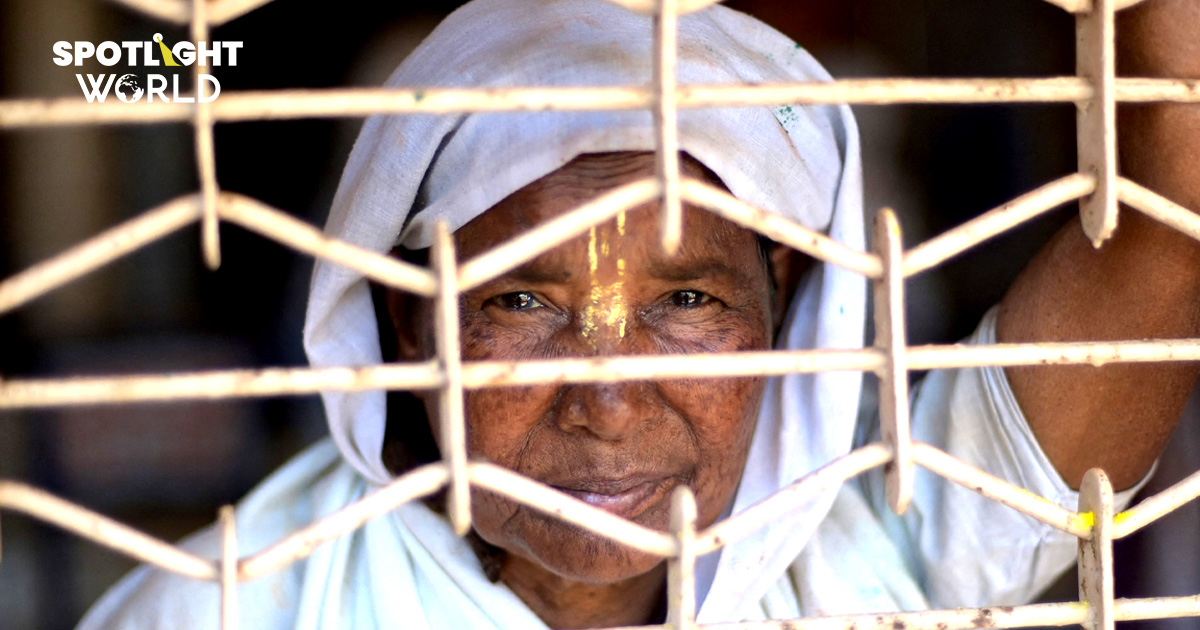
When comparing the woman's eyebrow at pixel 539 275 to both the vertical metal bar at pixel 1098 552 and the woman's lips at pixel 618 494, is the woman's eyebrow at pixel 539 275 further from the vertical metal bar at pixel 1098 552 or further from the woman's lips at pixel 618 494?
the vertical metal bar at pixel 1098 552

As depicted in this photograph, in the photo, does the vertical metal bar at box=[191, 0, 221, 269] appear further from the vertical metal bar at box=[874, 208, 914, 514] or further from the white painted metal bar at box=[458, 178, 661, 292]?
the vertical metal bar at box=[874, 208, 914, 514]

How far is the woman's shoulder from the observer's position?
158 centimetres

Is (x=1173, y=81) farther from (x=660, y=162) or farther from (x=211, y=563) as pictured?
(x=211, y=563)

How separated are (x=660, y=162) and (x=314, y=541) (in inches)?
15.0

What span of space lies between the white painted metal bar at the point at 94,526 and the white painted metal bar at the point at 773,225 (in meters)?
0.46

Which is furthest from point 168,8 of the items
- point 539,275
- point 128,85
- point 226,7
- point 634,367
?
point 128,85

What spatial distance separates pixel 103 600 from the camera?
1748 millimetres

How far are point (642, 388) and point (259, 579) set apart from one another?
0.65m

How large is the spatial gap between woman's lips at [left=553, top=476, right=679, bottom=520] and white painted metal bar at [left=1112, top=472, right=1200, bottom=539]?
644 mm

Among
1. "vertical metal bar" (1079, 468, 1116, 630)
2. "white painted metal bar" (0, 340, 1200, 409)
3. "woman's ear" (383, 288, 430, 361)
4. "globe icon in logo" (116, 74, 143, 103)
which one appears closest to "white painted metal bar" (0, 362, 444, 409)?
"white painted metal bar" (0, 340, 1200, 409)

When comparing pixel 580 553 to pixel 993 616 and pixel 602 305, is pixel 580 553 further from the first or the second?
pixel 993 616

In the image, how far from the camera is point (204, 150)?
795 millimetres

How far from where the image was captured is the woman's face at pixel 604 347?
1394mm

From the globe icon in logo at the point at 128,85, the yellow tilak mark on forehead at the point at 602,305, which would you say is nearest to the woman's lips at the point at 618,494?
the yellow tilak mark on forehead at the point at 602,305
